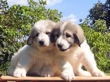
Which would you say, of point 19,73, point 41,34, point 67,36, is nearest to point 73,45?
point 67,36

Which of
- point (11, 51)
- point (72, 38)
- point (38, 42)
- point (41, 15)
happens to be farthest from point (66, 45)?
point (41, 15)

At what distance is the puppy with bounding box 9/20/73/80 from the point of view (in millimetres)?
2514

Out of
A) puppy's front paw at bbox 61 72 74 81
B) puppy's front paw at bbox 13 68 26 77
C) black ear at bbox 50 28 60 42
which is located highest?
black ear at bbox 50 28 60 42

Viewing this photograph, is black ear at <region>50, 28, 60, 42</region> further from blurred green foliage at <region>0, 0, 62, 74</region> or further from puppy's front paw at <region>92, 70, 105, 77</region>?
blurred green foliage at <region>0, 0, 62, 74</region>

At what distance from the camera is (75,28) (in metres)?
2.59

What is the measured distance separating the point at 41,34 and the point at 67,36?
0.27 meters

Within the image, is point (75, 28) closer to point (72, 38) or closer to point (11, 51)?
point (72, 38)

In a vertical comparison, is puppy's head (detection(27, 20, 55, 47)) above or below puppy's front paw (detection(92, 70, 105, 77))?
above

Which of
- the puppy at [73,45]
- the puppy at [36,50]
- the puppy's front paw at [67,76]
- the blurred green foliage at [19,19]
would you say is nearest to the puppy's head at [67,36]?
the puppy at [73,45]

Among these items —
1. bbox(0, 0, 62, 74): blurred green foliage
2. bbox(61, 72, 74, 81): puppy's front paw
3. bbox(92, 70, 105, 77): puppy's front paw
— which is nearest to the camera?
bbox(61, 72, 74, 81): puppy's front paw

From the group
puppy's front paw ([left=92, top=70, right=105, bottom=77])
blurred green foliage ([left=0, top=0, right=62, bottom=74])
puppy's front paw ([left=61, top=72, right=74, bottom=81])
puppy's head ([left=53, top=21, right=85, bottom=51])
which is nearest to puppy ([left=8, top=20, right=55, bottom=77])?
puppy's head ([left=53, top=21, right=85, bottom=51])

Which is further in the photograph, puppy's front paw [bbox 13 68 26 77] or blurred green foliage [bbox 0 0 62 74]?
blurred green foliage [bbox 0 0 62 74]

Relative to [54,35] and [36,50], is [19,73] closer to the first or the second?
[36,50]

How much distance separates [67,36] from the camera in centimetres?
250
